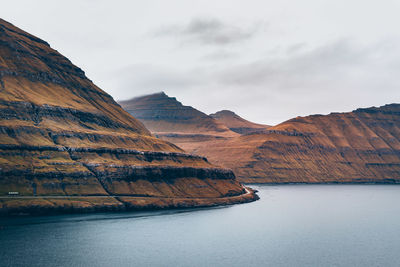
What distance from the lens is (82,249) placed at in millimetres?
137000

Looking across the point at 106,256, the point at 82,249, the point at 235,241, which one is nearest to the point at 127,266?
the point at 106,256

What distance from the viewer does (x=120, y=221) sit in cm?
18662

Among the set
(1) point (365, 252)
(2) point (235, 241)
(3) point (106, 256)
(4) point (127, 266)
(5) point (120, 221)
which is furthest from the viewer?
(5) point (120, 221)

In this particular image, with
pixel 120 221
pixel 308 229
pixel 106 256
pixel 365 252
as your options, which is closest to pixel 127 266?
pixel 106 256

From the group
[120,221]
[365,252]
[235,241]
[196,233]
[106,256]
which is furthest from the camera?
[120,221]

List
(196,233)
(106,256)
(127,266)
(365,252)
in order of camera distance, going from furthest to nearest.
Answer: (196,233) → (365,252) → (106,256) → (127,266)

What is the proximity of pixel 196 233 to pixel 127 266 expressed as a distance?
53.7 meters

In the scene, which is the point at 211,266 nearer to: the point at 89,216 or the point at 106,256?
the point at 106,256

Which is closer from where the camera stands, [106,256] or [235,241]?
[106,256]

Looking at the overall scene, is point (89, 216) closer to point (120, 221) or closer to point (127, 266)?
point (120, 221)

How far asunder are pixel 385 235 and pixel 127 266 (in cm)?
10844

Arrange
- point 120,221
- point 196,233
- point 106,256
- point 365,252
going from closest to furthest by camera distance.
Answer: point 106,256 → point 365,252 → point 196,233 → point 120,221

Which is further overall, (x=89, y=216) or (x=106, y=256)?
(x=89, y=216)

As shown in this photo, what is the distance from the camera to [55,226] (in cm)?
16612
